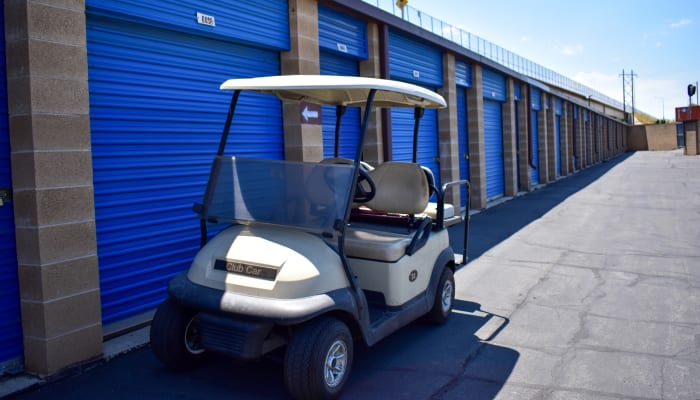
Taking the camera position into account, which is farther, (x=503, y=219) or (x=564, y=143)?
Result: (x=564, y=143)

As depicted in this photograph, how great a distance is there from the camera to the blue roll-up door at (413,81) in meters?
10.9

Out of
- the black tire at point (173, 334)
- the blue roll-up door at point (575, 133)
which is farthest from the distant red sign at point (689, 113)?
the black tire at point (173, 334)

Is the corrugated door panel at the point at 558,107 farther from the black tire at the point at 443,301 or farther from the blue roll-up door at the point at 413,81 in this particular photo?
the black tire at the point at 443,301

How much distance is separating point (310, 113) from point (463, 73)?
759 cm

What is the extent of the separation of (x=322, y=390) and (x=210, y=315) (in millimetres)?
893

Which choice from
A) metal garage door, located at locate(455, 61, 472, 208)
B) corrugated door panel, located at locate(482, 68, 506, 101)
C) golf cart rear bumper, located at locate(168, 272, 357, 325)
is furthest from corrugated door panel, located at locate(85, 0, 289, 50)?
corrugated door panel, located at locate(482, 68, 506, 101)

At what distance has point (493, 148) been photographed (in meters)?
17.1

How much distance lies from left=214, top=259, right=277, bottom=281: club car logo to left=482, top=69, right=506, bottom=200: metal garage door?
1326 centimetres

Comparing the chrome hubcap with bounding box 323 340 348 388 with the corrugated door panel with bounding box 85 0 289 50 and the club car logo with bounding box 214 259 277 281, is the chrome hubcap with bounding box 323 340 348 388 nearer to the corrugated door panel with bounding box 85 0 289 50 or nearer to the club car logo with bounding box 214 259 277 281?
the club car logo with bounding box 214 259 277 281

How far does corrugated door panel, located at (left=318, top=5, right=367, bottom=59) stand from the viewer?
334 inches

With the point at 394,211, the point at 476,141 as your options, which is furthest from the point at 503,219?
the point at 394,211

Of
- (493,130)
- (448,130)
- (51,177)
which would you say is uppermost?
(493,130)

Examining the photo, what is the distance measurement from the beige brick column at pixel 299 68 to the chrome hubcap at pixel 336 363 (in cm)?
414

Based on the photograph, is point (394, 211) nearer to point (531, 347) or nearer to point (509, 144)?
point (531, 347)
